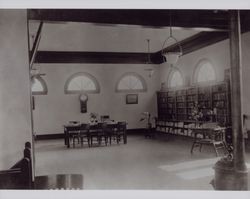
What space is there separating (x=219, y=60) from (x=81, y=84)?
20.4 ft

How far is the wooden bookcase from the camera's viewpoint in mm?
9539

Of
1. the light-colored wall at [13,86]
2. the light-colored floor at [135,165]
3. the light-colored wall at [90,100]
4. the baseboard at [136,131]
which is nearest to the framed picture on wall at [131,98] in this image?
the light-colored wall at [90,100]

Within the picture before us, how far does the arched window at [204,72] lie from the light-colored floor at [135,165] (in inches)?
93.8

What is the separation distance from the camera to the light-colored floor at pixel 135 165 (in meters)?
5.42

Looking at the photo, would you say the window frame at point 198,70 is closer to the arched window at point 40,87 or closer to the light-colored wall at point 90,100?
the light-colored wall at point 90,100

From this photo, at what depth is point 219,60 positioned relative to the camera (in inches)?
389

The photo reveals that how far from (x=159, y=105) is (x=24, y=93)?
35.1 feet

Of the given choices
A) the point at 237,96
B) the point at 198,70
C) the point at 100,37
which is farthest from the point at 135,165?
the point at 198,70

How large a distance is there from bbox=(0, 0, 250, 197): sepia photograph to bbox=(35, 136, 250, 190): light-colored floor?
0.08 feet

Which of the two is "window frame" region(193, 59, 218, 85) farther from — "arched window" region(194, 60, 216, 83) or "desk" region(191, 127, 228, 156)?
"desk" region(191, 127, 228, 156)

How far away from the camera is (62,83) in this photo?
13.2 meters

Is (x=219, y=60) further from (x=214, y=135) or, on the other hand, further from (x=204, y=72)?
(x=214, y=135)

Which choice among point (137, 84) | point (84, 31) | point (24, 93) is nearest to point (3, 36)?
point (24, 93)

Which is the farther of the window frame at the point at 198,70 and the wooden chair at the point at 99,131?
the window frame at the point at 198,70
